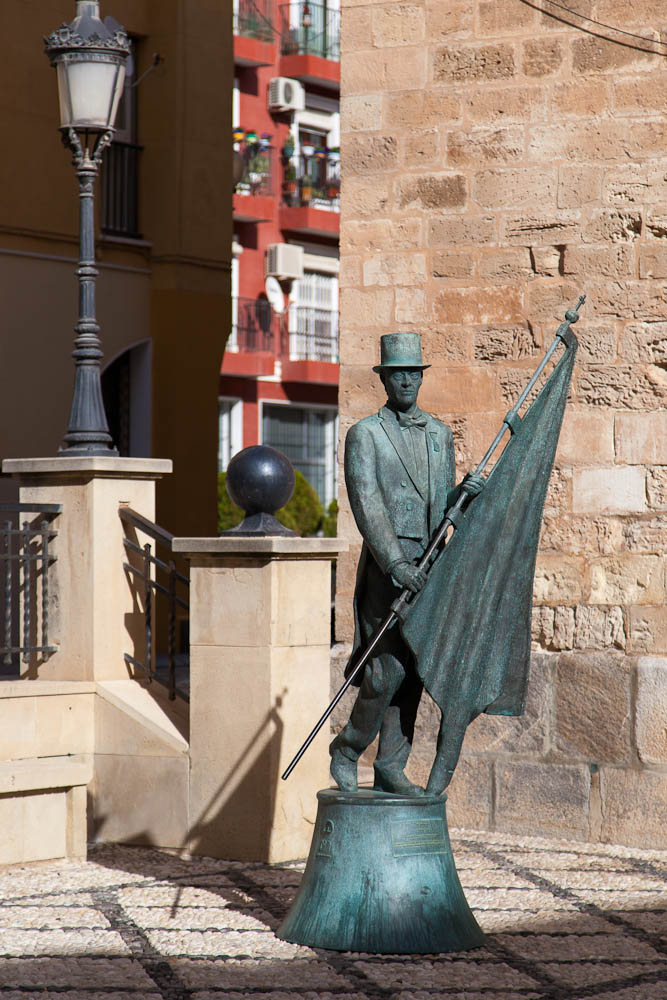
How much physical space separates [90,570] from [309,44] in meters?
26.6

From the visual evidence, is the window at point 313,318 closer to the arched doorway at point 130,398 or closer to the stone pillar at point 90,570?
the arched doorway at point 130,398

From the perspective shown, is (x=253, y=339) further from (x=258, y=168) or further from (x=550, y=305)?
(x=550, y=305)

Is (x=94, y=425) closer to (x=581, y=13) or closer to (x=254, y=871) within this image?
(x=254, y=871)

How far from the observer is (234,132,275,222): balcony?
31500 mm

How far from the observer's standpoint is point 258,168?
105 ft

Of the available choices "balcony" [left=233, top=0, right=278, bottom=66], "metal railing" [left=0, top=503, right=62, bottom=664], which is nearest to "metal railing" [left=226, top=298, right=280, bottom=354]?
"balcony" [left=233, top=0, right=278, bottom=66]

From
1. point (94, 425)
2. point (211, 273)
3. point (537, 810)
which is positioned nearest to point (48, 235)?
point (211, 273)

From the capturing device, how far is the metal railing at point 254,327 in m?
32.0

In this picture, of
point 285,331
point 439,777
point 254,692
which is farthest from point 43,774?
point 285,331

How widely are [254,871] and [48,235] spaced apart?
9.89 m

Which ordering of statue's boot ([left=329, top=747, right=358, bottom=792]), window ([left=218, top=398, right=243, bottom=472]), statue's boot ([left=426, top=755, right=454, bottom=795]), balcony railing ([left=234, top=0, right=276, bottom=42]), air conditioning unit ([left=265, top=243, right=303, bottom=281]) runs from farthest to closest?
air conditioning unit ([left=265, top=243, right=303, bottom=281]), window ([left=218, top=398, right=243, bottom=472]), balcony railing ([left=234, top=0, right=276, bottom=42]), statue's boot ([left=329, top=747, right=358, bottom=792]), statue's boot ([left=426, top=755, right=454, bottom=795])

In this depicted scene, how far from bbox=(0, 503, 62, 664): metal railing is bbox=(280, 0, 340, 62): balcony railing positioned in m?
25.5

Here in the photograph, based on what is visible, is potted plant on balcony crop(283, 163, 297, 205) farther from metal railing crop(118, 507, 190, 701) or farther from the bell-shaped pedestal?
the bell-shaped pedestal

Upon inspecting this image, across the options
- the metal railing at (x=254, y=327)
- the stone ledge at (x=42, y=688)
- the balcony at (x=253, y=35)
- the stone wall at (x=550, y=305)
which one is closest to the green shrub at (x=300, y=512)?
the metal railing at (x=254, y=327)
